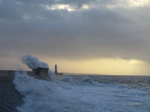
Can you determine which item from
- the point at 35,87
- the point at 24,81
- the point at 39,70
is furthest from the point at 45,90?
the point at 39,70

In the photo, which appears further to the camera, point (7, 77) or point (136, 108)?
point (7, 77)

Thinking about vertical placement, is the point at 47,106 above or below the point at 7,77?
below

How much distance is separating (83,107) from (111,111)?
4.55ft

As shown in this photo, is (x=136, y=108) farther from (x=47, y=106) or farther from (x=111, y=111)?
(x=47, y=106)

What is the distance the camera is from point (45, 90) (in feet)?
53.4

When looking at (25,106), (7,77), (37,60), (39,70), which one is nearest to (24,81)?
(7,77)

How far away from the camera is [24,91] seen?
14664 millimetres

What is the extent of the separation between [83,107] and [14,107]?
3282 millimetres

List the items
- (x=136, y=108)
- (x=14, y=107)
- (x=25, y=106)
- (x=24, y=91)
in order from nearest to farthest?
(x=14, y=107) < (x=25, y=106) < (x=136, y=108) < (x=24, y=91)

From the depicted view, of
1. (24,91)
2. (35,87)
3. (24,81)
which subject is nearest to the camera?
(24,91)

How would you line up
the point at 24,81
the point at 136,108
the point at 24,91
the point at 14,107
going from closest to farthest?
the point at 14,107 → the point at 136,108 → the point at 24,91 → the point at 24,81

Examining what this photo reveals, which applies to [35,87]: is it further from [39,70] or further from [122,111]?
[39,70]

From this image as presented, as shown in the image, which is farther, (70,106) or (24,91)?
(24,91)

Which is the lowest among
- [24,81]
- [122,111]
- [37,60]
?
[122,111]
